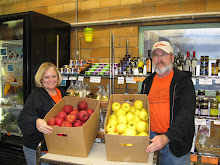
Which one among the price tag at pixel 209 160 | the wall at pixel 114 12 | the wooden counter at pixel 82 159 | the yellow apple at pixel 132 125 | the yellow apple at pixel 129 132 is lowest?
the price tag at pixel 209 160

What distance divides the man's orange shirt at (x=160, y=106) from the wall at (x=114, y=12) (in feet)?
4.59

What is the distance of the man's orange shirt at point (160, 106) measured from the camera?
6.02ft

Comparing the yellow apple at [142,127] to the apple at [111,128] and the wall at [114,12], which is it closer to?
the apple at [111,128]

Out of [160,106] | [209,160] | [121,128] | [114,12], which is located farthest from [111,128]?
[114,12]

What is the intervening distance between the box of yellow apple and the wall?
1615 millimetres

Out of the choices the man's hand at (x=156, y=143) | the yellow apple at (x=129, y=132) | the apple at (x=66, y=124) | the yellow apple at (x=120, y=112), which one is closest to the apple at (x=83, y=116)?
the apple at (x=66, y=124)

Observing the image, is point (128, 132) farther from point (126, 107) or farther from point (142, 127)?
point (126, 107)

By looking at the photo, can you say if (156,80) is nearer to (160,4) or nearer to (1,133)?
(160,4)

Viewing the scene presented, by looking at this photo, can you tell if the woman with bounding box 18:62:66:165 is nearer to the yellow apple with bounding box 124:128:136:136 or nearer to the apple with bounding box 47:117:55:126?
the apple with bounding box 47:117:55:126

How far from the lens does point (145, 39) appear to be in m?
3.32

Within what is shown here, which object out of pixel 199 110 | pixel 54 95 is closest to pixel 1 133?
pixel 54 95

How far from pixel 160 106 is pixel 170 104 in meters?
0.10

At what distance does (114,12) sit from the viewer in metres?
3.48

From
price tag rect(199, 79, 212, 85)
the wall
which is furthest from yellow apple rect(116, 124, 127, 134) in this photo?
the wall
